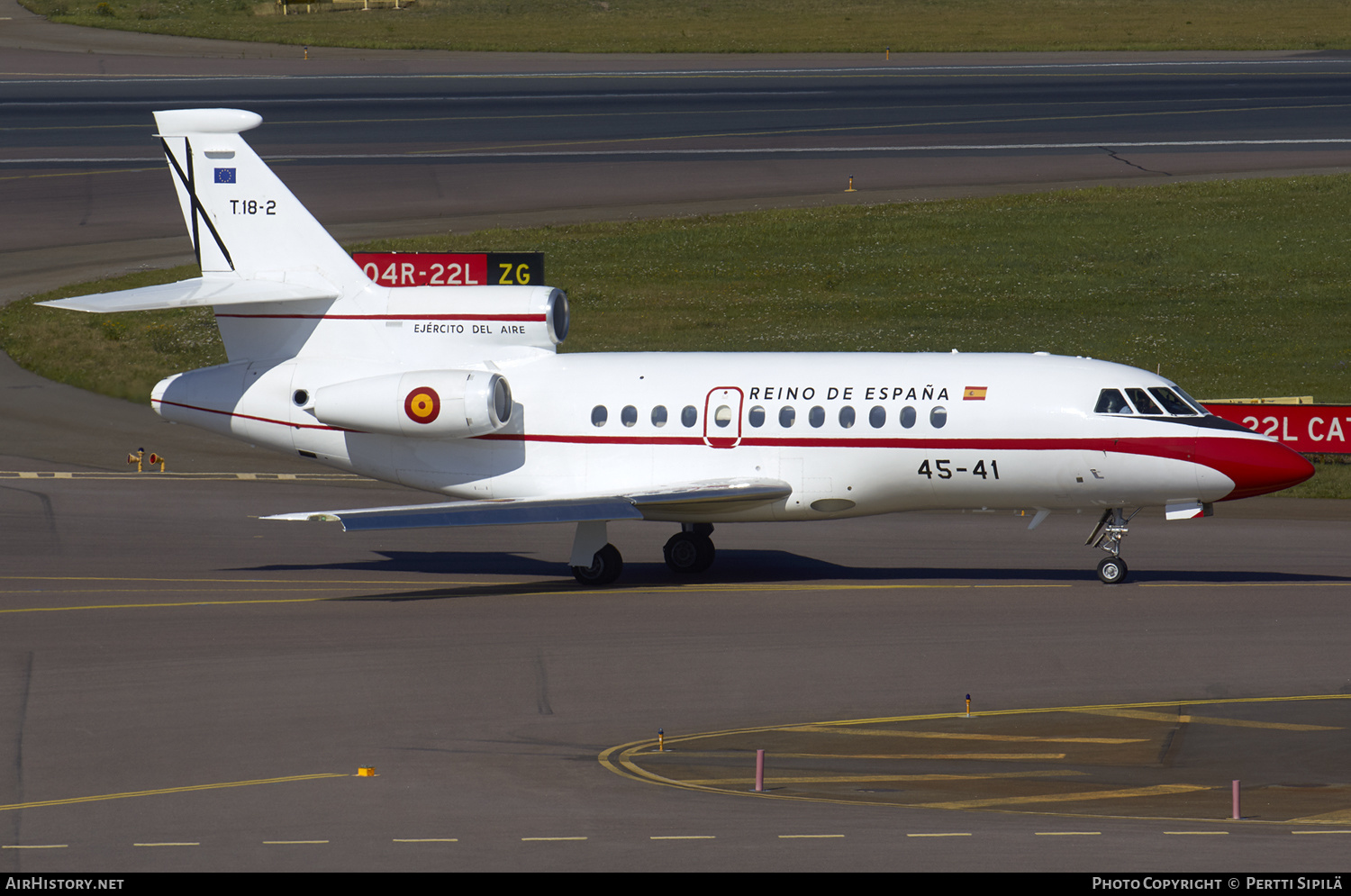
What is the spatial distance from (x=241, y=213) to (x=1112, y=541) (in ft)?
52.3

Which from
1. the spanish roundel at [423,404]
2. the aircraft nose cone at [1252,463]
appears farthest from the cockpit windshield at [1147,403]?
the spanish roundel at [423,404]

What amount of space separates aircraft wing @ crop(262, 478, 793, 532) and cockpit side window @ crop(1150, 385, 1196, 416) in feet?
19.8

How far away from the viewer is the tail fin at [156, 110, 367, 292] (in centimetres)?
2888

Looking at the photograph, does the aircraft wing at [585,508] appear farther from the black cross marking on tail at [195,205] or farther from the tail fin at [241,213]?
the black cross marking on tail at [195,205]

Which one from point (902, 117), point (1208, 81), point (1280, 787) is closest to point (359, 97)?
point (902, 117)

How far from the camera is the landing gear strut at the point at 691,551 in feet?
92.6

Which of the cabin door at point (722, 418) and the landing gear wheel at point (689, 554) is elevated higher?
the cabin door at point (722, 418)

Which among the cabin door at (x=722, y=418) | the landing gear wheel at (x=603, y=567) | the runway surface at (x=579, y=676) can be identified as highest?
the cabin door at (x=722, y=418)

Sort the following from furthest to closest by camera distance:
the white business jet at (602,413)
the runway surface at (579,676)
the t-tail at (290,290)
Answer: the t-tail at (290,290)
the white business jet at (602,413)
the runway surface at (579,676)

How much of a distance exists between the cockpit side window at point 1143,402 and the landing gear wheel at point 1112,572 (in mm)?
2518

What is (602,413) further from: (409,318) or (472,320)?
(409,318)

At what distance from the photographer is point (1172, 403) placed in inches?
1035

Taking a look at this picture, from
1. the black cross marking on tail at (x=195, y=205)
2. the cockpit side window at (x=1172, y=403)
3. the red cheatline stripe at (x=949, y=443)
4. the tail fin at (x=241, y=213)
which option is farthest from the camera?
the black cross marking on tail at (x=195, y=205)

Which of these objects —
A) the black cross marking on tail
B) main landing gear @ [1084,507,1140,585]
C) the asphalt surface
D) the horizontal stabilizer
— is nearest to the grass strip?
the asphalt surface
